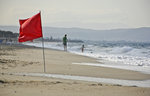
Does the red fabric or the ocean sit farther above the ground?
the red fabric

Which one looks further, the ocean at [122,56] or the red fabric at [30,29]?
the ocean at [122,56]

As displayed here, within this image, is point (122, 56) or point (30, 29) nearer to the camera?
point (30, 29)

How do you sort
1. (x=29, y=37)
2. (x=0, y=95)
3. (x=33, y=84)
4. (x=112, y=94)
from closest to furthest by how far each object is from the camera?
(x=0, y=95), (x=112, y=94), (x=33, y=84), (x=29, y=37)

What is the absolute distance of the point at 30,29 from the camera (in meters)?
9.14

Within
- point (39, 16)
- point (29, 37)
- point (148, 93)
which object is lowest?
point (148, 93)

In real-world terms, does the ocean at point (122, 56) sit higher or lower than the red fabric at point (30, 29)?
lower

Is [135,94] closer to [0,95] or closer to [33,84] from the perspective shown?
[33,84]

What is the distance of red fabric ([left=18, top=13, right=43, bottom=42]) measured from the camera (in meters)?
9.11

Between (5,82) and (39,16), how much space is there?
399 centimetres

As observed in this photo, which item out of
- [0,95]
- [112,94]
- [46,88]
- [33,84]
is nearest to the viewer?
[0,95]

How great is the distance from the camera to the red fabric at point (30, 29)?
9108 millimetres

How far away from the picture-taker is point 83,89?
5.66 m

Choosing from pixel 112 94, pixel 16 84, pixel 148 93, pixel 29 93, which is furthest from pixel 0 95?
pixel 148 93

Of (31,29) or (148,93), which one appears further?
(31,29)
